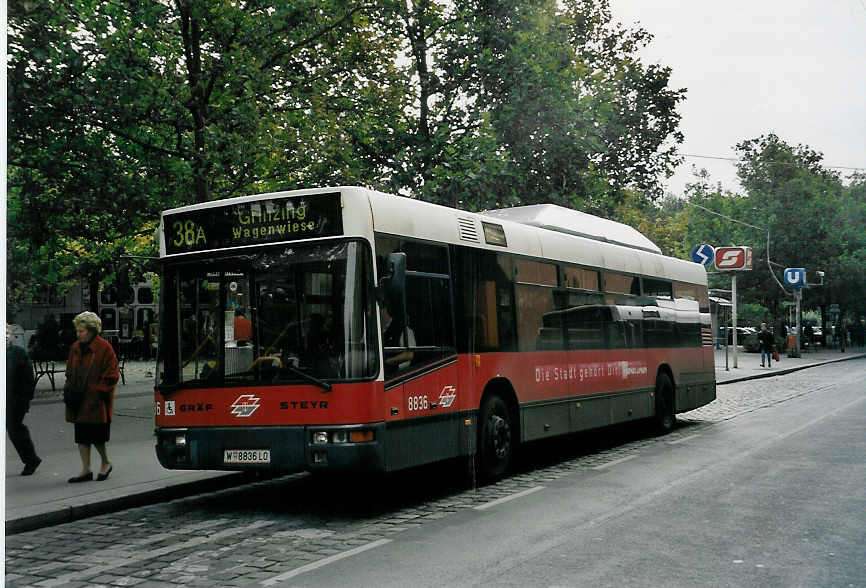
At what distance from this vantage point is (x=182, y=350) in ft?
29.2

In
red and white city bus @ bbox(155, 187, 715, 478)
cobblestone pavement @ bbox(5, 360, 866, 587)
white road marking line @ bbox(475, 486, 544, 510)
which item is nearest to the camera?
cobblestone pavement @ bbox(5, 360, 866, 587)

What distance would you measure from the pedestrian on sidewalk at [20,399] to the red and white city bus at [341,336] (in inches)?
86.8

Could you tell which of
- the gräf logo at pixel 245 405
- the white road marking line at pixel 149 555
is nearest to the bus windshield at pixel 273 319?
the gräf logo at pixel 245 405

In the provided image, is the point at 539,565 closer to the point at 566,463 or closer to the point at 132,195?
the point at 566,463

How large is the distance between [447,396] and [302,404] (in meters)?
1.72

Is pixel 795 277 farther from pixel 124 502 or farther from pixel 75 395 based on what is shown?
pixel 124 502

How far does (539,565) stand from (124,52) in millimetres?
11880

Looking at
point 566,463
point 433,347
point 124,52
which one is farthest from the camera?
point 124,52

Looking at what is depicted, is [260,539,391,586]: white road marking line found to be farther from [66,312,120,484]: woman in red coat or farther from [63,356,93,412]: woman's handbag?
[63,356,93,412]: woman's handbag

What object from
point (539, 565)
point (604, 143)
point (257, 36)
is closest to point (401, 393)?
point (539, 565)

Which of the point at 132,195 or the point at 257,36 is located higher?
the point at 257,36

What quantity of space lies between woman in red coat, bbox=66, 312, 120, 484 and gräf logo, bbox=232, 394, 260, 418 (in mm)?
2171

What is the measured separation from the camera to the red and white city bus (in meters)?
8.16

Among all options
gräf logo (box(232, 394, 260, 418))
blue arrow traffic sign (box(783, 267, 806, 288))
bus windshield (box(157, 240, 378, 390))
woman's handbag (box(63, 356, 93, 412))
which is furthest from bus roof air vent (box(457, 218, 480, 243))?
blue arrow traffic sign (box(783, 267, 806, 288))
